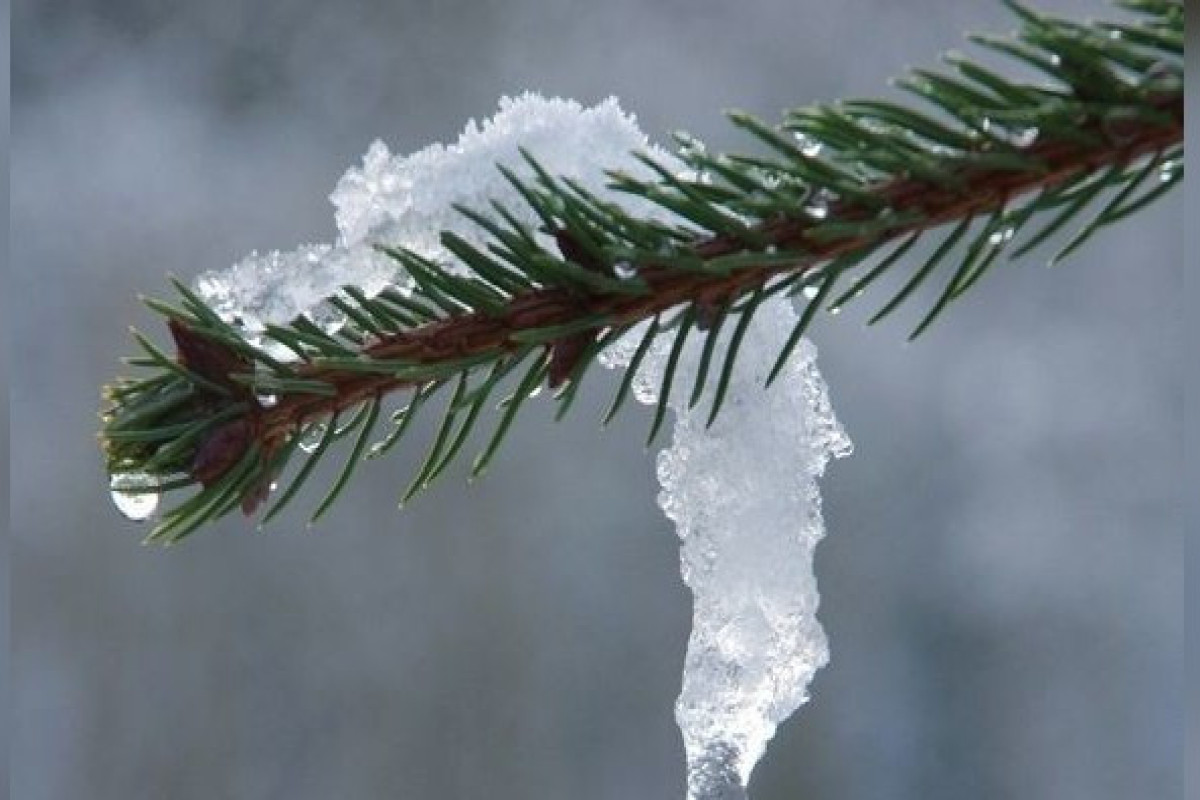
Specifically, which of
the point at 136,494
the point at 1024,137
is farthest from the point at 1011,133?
the point at 136,494

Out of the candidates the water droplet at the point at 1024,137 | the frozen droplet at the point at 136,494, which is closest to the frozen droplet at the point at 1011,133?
the water droplet at the point at 1024,137

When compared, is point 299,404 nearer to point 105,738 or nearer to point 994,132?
point 994,132

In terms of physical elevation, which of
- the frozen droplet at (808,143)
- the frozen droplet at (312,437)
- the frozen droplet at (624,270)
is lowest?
the frozen droplet at (312,437)

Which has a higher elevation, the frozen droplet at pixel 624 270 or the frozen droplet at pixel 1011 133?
the frozen droplet at pixel 1011 133

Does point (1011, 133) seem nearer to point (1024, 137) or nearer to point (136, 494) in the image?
point (1024, 137)

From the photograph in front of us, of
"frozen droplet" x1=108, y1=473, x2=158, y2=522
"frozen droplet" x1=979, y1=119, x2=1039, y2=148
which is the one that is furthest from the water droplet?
"frozen droplet" x1=108, y1=473, x2=158, y2=522

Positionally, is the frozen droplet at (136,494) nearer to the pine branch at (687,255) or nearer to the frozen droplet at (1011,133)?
the pine branch at (687,255)

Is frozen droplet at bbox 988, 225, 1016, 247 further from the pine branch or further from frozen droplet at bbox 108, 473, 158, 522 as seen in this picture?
frozen droplet at bbox 108, 473, 158, 522
